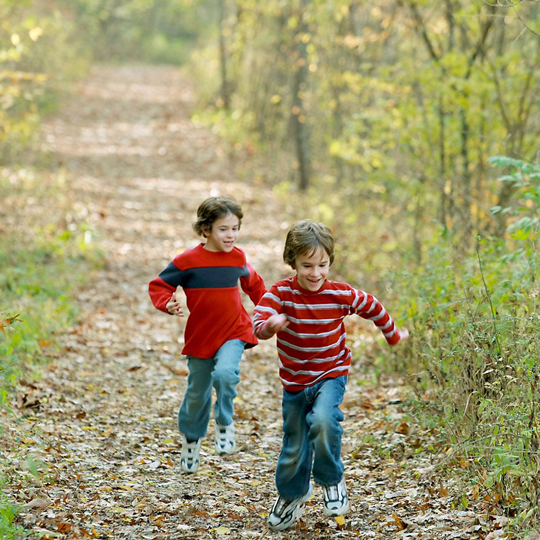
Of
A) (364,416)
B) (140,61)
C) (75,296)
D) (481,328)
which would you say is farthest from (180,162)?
(140,61)

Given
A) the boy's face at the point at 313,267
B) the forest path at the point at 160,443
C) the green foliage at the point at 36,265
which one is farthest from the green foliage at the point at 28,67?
the boy's face at the point at 313,267

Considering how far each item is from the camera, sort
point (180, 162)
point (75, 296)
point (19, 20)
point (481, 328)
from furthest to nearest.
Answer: point (180, 162)
point (19, 20)
point (75, 296)
point (481, 328)

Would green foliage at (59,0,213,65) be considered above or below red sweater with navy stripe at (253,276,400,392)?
above

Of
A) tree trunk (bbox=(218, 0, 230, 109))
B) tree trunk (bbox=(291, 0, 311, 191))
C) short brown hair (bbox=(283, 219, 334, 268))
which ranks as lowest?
short brown hair (bbox=(283, 219, 334, 268))

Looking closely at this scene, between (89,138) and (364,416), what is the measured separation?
17.2m

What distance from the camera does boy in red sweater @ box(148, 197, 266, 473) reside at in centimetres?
500

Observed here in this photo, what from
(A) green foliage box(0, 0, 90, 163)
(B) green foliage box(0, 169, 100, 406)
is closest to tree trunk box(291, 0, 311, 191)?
(A) green foliage box(0, 0, 90, 163)

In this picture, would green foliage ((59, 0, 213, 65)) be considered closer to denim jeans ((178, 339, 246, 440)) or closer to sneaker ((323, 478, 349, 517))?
denim jeans ((178, 339, 246, 440))

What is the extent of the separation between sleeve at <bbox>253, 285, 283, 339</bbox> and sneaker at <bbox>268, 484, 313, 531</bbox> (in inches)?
42.0

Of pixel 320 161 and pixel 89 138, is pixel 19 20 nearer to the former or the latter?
pixel 89 138

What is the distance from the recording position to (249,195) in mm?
16750

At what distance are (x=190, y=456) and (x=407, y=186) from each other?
21.1 feet

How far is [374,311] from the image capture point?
4.15m

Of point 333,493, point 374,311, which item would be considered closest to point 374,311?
point 374,311
